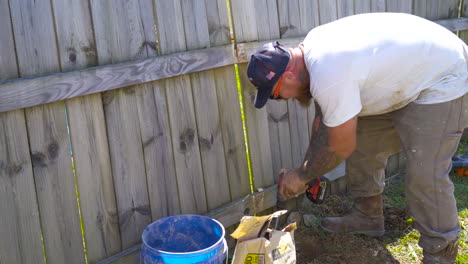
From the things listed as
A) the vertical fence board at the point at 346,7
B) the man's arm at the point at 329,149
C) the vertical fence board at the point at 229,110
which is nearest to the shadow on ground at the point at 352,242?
the vertical fence board at the point at 229,110

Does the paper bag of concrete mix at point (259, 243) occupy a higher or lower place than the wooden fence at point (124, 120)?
lower

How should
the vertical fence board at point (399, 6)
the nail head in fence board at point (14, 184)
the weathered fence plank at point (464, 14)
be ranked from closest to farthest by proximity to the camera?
the nail head in fence board at point (14, 184) < the vertical fence board at point (399, 6) < the weathered fence plank at point (464, 14)

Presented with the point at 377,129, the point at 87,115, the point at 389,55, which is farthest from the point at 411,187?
the point at 87,115

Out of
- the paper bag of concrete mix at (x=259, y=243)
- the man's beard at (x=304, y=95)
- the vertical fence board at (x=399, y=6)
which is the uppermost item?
the vertical fence board at (x=399, y=6)

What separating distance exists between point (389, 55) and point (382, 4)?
70.9 inches

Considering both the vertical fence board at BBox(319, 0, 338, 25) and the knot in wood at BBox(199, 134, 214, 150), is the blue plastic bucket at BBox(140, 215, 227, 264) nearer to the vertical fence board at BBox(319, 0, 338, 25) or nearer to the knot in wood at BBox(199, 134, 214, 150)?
the knot in wood at BBox(199, 134, 214, 150)

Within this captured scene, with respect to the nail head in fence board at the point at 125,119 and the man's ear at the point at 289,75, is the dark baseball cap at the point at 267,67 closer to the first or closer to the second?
the man's ear at the point at 289,75

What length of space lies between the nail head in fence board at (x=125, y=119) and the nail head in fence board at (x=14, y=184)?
450 millimetres

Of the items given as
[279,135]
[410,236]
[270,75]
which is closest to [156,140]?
[270,75]

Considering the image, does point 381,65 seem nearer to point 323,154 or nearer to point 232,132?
point 323,154

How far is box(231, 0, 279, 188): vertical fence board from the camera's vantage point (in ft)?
10.6

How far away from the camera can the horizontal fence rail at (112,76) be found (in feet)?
7.41

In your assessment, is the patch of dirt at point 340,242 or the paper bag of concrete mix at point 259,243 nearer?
the paper bag of concrete mix at point 259,243

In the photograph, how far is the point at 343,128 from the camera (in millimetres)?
2578
